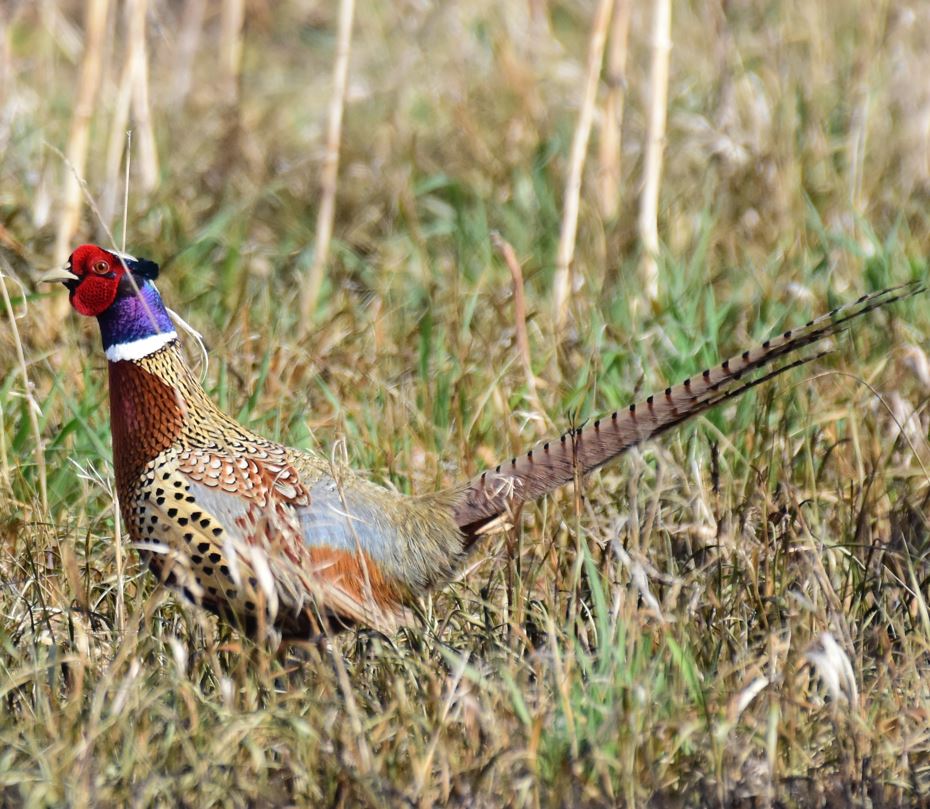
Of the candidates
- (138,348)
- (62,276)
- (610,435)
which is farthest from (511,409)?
(62,276)

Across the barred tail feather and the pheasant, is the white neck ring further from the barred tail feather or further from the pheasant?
the barred tail feather

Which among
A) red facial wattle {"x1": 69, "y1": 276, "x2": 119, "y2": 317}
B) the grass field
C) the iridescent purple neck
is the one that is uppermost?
red facial wattle {"x1": 69, "y1": 276, "x2": 119, "y2": 317}

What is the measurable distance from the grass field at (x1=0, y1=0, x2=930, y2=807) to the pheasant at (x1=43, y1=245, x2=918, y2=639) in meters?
0.10

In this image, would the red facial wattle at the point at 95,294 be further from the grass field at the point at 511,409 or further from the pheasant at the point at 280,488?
the grass field at the point at 511,409

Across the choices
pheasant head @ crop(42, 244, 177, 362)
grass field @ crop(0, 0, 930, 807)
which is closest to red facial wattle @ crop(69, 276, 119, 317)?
pheasant head @ crop(42, 244, 177, 362)

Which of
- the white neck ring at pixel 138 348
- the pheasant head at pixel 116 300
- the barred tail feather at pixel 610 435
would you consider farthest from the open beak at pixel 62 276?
the barred tail feather at pixel 610 435

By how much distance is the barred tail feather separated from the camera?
9.25ft

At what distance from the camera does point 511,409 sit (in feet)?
13.1

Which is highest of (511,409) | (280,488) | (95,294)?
(95,294)

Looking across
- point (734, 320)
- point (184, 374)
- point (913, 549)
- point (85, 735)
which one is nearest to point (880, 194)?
point (734, 320)

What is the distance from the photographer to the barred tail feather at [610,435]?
9.25 feet

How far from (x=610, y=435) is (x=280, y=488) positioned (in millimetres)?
655

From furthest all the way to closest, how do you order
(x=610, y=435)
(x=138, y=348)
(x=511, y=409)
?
(x=511, y=409)
(x=138, y=348)
(x=610, y=435)

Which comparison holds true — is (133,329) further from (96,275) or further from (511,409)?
(511,409)
